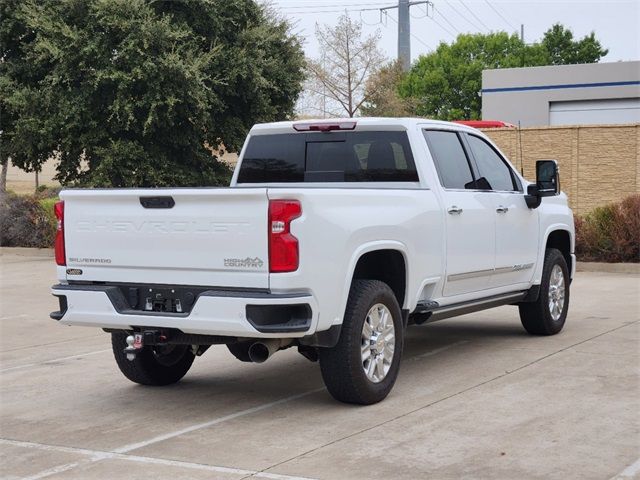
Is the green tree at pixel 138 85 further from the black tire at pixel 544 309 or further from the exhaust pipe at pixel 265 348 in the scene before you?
the exhaust pipe at pixel 265 348

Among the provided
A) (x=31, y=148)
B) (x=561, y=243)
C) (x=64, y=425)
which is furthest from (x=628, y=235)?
(x=31, y=148)

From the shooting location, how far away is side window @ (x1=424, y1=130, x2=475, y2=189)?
852cm

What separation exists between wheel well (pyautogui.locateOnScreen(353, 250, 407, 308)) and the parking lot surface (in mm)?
789

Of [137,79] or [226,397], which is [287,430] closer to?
[226,397]

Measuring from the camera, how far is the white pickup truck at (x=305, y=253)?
6539mm

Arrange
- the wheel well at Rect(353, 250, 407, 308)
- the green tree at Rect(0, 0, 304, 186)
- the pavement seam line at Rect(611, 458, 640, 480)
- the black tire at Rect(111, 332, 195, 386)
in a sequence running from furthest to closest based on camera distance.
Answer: the green tree at Rect(0, 0, 304, 186)
the black tire at Rect(111, 332, 195, 386)
the wheel well at Rect(353, 250, 407, 308)
the pavement seam line at Rect(611, 458, 640, 480)

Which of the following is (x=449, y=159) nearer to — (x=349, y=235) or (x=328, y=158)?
(x=328, y=158)

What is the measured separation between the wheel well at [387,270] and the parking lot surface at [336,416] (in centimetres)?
79

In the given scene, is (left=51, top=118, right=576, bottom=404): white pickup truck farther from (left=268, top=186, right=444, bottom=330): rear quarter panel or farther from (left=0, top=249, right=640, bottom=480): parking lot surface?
(left=0, top=249, right=640, bottom=480): parking lot surface

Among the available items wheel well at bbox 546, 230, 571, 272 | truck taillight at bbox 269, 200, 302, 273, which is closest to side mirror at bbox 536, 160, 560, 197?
wheel well at bbox 546, 230, 571, 272

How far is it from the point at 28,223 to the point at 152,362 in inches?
664

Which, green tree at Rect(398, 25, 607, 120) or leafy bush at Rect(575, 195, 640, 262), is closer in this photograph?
leafy bush at Rect(575, 195, 640, 262)

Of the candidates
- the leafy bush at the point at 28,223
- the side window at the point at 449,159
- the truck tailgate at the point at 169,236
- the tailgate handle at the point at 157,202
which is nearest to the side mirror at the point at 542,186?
the side window at the point at 449,159

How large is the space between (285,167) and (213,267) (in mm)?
2334
